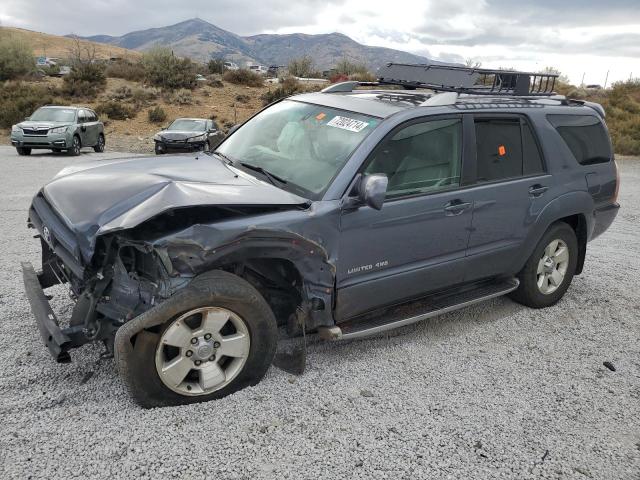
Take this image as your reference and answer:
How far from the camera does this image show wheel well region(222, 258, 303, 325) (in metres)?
3.24

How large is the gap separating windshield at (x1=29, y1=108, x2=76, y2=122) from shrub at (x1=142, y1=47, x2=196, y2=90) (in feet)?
52.6

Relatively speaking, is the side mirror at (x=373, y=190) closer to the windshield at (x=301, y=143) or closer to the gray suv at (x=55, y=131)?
the windshield at (x=301, y=143)

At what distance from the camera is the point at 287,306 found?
3.53 metres

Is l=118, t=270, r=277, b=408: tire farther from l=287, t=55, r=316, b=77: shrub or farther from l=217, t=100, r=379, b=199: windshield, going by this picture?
l=287, t=55, r=316, b=77: shrub

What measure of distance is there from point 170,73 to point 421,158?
32285 mm

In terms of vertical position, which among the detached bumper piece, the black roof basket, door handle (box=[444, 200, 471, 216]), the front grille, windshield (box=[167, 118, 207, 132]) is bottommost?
the front grille

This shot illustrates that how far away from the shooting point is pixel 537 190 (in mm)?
4312

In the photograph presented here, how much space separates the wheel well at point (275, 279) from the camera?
324 cm

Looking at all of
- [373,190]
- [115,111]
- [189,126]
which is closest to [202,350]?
[373,190]

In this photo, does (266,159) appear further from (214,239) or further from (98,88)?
(98,88)

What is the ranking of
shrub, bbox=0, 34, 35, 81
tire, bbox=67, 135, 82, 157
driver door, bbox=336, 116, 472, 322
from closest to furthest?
driver door, bbox=336, 116, 472, 322 < tire, bbox=67, 135, 82, 157 < shrub, bbox=0, 34, 35, 81

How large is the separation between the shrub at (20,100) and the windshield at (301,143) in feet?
72.9

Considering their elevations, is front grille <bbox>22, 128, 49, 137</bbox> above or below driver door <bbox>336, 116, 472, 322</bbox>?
below

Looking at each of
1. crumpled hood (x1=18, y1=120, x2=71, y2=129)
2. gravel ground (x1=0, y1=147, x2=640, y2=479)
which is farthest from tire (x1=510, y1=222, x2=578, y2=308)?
crumpled hood (x1=18, y1=120, x2=71, y2=129)
